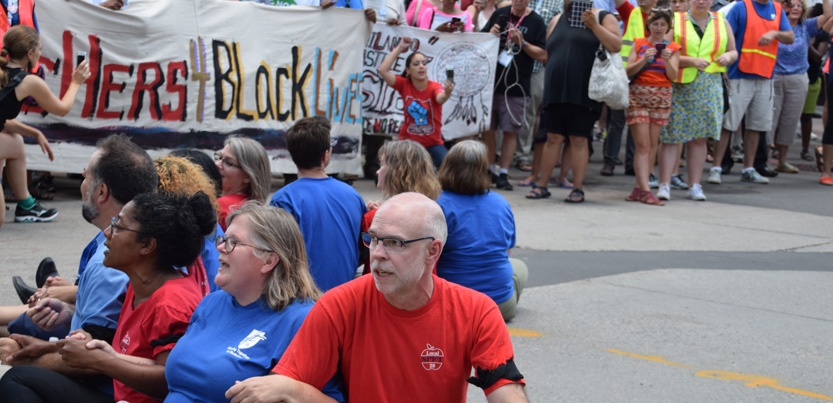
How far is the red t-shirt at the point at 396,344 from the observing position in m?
3.24

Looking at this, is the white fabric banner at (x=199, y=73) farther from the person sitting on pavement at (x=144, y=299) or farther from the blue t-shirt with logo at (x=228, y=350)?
the blue t-shirt with logo at (x=228, y=350)

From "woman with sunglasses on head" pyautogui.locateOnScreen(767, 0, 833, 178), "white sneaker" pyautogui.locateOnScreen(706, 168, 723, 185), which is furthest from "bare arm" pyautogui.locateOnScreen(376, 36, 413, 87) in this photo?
"woman with sunglasses on head" pyautogui.locateOnScreen(767, 0, 833, 178)

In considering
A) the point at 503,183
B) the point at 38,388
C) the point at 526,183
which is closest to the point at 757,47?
the point at 526,183

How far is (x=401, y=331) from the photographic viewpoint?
10.7ft

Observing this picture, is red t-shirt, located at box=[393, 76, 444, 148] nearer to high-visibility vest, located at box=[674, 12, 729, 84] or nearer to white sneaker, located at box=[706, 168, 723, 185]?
high-visibility vest, located at box=[674, 12, 729, 84]

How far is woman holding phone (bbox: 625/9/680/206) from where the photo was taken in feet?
34.9

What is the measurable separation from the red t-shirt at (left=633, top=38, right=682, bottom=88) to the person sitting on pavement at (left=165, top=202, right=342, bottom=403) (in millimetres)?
7769

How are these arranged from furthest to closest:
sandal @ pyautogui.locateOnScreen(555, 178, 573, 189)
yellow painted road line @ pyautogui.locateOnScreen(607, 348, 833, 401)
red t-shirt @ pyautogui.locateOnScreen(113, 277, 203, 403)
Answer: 1. sandal @ pyautogui.locateOnScreen(555, 178, 573, 189)
2. yellow painted road line @ pyautogui.locateOnScreen(607, 348, 833, 401)
3. red t-shirt @ pyautogui.locateOnScreen(113, 277, 203, 403)

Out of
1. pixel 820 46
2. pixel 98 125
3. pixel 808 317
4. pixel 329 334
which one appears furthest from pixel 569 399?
pixel 820 46

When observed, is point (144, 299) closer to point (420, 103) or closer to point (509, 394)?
point (509, 394)

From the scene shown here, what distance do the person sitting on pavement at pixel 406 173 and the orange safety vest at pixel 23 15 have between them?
13.6 ft

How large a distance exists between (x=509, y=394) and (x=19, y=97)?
5684 mm

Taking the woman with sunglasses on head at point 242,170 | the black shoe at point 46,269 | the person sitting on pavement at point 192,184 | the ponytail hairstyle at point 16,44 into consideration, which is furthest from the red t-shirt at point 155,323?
the ponytail hairstyle at point 16,44

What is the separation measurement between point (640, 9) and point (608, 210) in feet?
7.23
